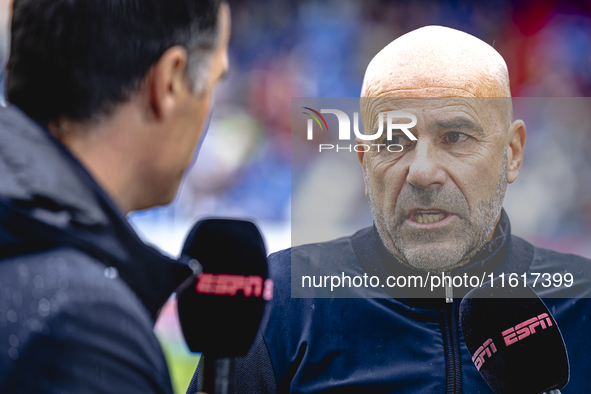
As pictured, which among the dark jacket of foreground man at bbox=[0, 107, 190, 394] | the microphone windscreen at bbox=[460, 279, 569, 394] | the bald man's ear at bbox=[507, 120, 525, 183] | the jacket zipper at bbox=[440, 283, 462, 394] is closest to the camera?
the dark jacket of foreground man at bbox=[0, 107, 190, 394]

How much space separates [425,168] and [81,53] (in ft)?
2.62

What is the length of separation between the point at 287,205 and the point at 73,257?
92 cm

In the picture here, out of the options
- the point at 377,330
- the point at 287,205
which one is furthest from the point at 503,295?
the point at 287,205

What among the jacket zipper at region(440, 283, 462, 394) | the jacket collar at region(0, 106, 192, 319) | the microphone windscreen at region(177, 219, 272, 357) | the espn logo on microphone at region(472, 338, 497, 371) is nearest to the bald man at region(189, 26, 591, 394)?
the jacket zipper at region(440, 283, 462, 394)

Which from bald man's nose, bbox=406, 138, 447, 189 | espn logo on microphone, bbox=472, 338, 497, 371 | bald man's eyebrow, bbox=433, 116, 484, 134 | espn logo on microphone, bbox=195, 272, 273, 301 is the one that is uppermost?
bald man's eyebrow, bbox=433, 116, 484, 134

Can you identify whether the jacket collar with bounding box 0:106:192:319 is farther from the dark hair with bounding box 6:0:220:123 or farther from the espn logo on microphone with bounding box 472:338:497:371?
the espn logo on microphone with bounding box 472:338:497:371

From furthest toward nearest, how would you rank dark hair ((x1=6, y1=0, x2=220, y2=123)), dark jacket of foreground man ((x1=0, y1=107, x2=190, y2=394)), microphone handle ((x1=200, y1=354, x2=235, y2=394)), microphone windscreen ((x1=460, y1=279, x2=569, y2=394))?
microphone windscreen ((x1=460, y1=279, x2=569, y2=394))
microphone handle ((x1=200, y1=354, x2=235, y2=394))
dark hair ((x1=6, y1=0, x2=220, y2=123))
dark jacket of foreground man ((x1=0, y1=107, x2=190, y2=394))

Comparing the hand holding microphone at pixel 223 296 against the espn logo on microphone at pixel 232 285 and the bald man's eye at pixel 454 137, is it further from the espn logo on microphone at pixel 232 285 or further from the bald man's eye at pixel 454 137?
the bald man's eye at pixel 454 137

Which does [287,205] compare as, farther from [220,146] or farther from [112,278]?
[112,278]

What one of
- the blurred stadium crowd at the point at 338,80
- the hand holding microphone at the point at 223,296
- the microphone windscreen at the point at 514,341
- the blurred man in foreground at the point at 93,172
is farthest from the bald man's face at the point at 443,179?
the blurred man in foreground at the point at 93,172

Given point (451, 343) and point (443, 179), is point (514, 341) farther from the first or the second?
point (443, 179)

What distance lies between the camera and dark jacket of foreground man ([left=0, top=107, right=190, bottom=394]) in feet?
1.70

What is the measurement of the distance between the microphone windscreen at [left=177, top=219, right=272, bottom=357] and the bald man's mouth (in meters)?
0.45

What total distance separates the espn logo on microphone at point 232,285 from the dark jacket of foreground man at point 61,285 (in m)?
0.23
